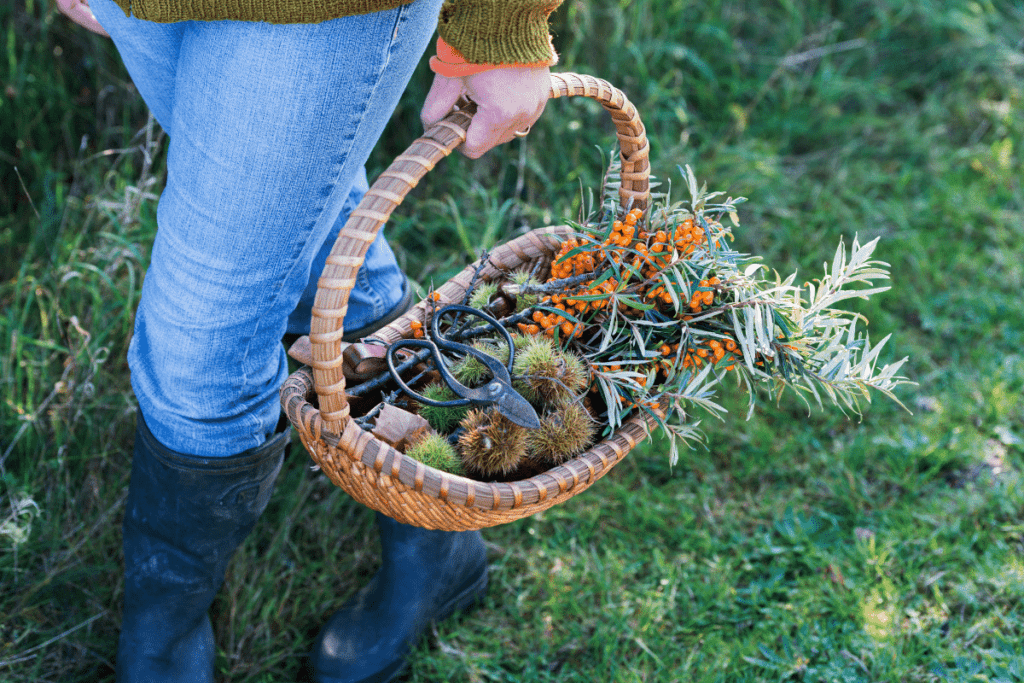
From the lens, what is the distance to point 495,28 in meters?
1.10

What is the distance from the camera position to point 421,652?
67.6 inches

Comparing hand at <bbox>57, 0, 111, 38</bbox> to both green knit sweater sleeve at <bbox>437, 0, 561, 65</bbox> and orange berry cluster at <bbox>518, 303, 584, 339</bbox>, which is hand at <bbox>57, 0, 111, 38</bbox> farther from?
orange berry cluster at <bbox>518, 303, 584, 339</bbox>

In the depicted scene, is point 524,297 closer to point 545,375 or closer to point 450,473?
point 545,375

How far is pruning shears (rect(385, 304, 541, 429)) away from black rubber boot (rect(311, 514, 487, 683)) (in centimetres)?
44

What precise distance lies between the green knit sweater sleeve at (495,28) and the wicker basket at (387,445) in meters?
0.12

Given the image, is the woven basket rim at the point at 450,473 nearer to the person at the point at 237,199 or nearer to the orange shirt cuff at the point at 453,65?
the person at the point at 237,199

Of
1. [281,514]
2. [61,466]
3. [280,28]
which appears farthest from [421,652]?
[280,28]

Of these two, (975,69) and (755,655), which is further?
(975,69)

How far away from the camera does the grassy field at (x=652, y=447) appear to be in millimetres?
1689

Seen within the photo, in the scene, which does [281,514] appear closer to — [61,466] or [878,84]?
[61,466]

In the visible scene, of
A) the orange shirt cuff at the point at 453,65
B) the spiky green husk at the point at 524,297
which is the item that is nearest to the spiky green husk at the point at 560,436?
the spiky green husk at the point at 524,297

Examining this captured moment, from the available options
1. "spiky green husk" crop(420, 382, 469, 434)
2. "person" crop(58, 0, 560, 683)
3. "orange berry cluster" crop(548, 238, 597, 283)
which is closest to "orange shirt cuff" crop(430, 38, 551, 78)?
"person" crop(58, 0, 560, 683)

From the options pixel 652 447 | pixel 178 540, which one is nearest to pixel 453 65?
pixel 178 540

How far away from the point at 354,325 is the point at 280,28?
2.23 feet
